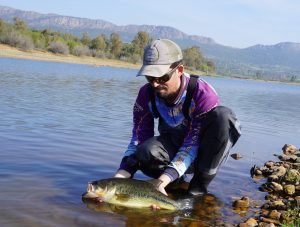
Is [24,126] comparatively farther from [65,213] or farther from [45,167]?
[65,213]

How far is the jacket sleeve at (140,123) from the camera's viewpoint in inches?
219

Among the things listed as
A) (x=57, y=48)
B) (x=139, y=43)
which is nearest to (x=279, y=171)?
(x=57, y=48)

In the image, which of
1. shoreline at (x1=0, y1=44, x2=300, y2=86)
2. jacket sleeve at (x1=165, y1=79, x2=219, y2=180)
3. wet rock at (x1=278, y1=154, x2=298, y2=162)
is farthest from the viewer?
shoreline at (x1=0, y1=44, x2=300, y2=86)

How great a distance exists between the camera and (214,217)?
5.32 metres

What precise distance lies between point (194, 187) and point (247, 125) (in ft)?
34.8

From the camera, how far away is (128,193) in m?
4.86

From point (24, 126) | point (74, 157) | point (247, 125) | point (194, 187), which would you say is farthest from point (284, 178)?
point (247, 125)

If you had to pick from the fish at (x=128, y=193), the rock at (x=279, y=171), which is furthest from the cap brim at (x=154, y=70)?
the rock at (x=279, y=171)

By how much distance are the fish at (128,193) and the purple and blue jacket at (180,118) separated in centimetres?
34

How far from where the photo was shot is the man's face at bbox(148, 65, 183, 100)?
485 cm

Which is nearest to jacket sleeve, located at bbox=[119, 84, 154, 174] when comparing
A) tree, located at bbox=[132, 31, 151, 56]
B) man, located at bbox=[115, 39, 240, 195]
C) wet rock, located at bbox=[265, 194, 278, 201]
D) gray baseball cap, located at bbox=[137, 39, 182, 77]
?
man, located at bbox=[115, 39, 240, 195]

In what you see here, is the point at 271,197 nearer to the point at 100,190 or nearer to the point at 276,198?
the point at 276,198

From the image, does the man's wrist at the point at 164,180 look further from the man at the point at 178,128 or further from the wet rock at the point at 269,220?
the wet rock at the point at 269,220

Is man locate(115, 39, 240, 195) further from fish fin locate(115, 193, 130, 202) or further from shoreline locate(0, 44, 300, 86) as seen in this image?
shoreline locate(0, 44, 300, 86)
